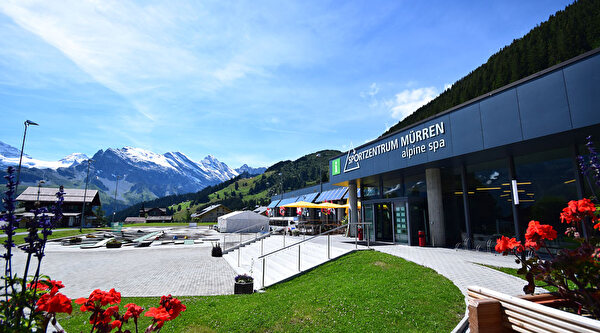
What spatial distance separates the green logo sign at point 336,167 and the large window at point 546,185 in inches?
460

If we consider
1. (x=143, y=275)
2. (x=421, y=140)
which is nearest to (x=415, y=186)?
(x=421, y=140)

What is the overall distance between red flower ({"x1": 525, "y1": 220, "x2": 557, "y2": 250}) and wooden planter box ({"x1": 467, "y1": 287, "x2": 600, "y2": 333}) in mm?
562

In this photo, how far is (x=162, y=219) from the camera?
117m

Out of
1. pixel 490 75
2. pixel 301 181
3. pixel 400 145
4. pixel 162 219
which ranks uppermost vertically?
pixel 490 75

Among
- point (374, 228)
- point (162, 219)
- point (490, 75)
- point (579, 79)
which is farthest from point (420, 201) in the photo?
point (162, 219)

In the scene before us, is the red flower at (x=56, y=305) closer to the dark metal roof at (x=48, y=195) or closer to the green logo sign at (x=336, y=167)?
the green logo sign at (x=336, y=167)

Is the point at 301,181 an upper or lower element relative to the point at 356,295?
upper

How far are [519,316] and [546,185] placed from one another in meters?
12.8

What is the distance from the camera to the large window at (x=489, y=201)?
44.5 ft

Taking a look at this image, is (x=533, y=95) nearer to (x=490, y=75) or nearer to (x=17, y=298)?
(x=17, y=298)

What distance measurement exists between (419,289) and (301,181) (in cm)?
15042

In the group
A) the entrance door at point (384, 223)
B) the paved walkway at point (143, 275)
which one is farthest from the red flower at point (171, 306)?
the entrance door at point (384, 223)

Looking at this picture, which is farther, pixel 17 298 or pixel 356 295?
pixel 356 295

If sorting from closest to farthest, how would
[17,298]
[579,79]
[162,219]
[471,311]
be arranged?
[17,298] < [471,311] < [579,79] < [162,219]
